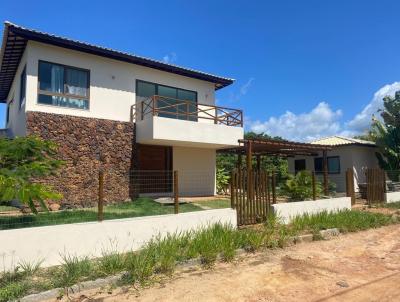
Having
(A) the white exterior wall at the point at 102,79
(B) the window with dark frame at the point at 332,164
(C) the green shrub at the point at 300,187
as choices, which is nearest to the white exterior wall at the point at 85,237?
(C) the green shrub at the point at 300,187

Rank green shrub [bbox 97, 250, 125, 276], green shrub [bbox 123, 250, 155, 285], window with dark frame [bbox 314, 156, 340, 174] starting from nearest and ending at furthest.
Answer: green shrub [bbox 123, 250, 155, 285]
green shrub [bbox 97, 250, 125, 276]
window with dark frame [bbox 314, 156, 340, 174]

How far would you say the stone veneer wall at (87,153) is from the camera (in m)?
12.9

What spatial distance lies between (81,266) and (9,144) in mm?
3084

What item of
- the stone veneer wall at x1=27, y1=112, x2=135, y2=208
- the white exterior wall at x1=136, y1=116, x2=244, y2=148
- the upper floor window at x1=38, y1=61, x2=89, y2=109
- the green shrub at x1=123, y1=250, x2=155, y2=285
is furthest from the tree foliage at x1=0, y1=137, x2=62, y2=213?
the white exterior wall at x1=136, y1=116, x2=244, y2=148

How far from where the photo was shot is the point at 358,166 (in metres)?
22.4

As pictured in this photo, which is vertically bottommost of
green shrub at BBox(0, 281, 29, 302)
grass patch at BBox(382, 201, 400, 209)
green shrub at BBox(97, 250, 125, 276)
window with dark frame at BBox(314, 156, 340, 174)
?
green shrub at BBox(0, 281, 29, 302)

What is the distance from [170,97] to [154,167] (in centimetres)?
367

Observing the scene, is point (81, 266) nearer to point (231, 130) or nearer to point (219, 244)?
point (219, 244)

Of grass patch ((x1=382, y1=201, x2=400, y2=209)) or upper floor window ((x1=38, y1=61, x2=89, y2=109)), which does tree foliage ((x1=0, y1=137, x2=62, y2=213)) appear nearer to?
upper floor window ((x1=38, y1=61, x2=89, y2=109))

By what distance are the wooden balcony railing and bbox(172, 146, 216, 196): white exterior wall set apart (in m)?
1.77

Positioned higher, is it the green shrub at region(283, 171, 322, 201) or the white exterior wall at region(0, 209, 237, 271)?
the green shrub at region(283, 171, 322, 201)

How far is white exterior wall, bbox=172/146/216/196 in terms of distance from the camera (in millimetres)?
17000

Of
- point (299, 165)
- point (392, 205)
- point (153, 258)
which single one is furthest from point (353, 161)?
point (153, 258)

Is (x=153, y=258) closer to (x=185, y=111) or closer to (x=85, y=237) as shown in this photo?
(x=85, y=237)
